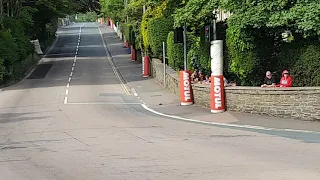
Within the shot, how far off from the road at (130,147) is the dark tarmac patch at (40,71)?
55.0 feet

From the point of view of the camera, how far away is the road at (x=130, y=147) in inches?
406

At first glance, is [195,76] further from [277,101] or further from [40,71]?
[40,71]

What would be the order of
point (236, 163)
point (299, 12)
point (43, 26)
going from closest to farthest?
point (236, 163), point (299, 12), point (43, 26)

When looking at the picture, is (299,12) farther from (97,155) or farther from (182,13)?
(97,155)

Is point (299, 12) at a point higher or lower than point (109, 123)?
higher

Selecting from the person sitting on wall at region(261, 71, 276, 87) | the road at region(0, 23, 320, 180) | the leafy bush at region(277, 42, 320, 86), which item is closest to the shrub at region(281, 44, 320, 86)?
the leafy bush at region(277, 42, 320, 86)

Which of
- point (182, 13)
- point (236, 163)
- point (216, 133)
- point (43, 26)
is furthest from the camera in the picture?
point (43, 26)

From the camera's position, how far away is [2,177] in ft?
33.7

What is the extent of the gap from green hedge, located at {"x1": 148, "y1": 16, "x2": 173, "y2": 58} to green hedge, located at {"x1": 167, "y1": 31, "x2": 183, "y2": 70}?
3683 mm

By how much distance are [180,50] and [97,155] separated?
18.7 m

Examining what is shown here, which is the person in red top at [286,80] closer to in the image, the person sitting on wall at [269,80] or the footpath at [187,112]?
the person sitting on wall at [269,80]

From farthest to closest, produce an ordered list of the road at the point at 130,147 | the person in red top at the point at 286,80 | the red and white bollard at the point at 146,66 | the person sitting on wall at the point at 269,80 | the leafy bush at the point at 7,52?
1. the leafy bush at the point at 7,52
2. the red and white bollard at the point at 146,66
3. the person sitting on wall at the point at 269,80
4. the person in red top at the point at 286,80
5. the road at the point at 130,147

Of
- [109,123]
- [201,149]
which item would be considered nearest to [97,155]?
[201,149]

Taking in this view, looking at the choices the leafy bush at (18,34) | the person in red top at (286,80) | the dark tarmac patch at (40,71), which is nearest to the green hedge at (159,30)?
the dark tarmac patch at (40,71)
